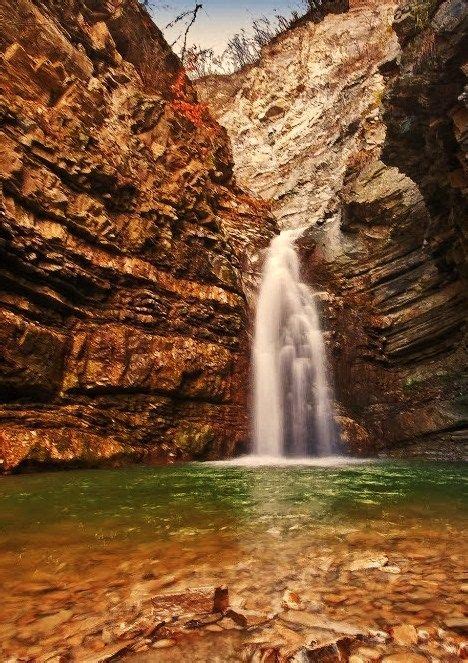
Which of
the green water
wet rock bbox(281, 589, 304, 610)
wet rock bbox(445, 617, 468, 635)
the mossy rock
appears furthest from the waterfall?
wet rock bbox(445, 617, 468, 635)

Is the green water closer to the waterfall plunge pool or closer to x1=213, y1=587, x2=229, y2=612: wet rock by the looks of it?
the waterfall plunge pool

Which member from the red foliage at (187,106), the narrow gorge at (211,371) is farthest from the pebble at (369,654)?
the red foliage at (187,106)

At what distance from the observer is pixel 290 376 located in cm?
1645

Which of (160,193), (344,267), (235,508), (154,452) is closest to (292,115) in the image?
(344,267)

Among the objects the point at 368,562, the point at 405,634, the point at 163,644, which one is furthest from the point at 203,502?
the point at 405,634

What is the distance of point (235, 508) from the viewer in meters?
5.20

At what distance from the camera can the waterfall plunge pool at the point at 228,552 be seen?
2.32 m

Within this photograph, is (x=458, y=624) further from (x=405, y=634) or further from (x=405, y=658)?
(x=405, y=658)

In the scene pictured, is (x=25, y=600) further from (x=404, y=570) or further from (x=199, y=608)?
(x=404, y=570)

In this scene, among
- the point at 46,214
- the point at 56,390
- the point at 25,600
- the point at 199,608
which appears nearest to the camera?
the point at 199,608

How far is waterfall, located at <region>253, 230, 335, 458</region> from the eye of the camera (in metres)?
15.1

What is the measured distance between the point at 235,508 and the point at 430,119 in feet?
42.8

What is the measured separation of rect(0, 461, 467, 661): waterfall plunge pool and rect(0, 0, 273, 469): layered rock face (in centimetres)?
470

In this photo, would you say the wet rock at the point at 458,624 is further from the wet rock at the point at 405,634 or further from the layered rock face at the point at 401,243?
the layered rock face at the point at 401,243
